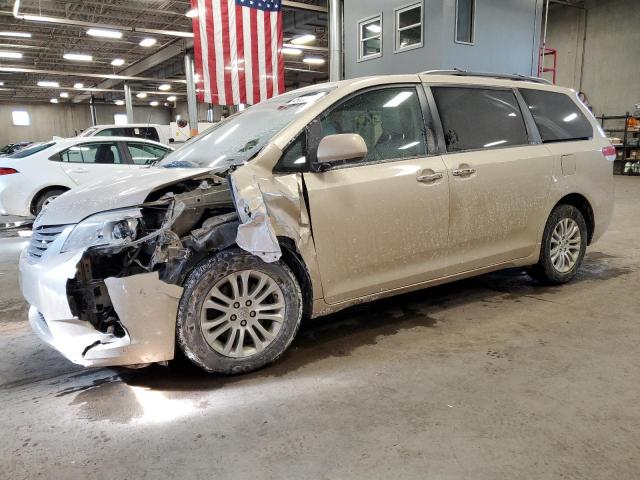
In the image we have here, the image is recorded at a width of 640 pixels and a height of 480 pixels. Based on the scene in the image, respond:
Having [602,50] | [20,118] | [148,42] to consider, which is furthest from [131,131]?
[20,118]

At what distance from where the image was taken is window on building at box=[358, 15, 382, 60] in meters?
11.8

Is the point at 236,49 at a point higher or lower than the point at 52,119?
lower

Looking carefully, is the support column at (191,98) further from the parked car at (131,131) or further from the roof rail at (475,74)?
the roof rail at (475,74)

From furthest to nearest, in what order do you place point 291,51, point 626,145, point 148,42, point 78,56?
1. point 78,56
2. point 291,51
3. point 148,42
4. point 626,145

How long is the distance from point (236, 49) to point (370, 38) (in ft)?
13.1

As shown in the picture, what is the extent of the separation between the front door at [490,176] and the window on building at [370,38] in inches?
343

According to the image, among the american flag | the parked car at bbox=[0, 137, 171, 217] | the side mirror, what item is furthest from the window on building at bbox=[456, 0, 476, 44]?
the side mirror

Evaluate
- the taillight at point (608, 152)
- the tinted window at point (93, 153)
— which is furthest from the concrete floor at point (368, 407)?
the tinted window at point (93, 153)

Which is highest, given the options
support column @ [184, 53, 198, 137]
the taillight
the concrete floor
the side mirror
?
support column @ [184, 53, 198, 137]

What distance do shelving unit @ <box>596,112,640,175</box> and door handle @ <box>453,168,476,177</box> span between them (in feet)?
53.5

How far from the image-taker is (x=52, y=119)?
38.8 meters

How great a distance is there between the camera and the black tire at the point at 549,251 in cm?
406

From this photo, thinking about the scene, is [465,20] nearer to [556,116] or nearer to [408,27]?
[408,27]

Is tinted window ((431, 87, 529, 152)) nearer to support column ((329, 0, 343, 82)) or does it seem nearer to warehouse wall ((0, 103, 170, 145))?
support column ((329, 0, 343, 82))
